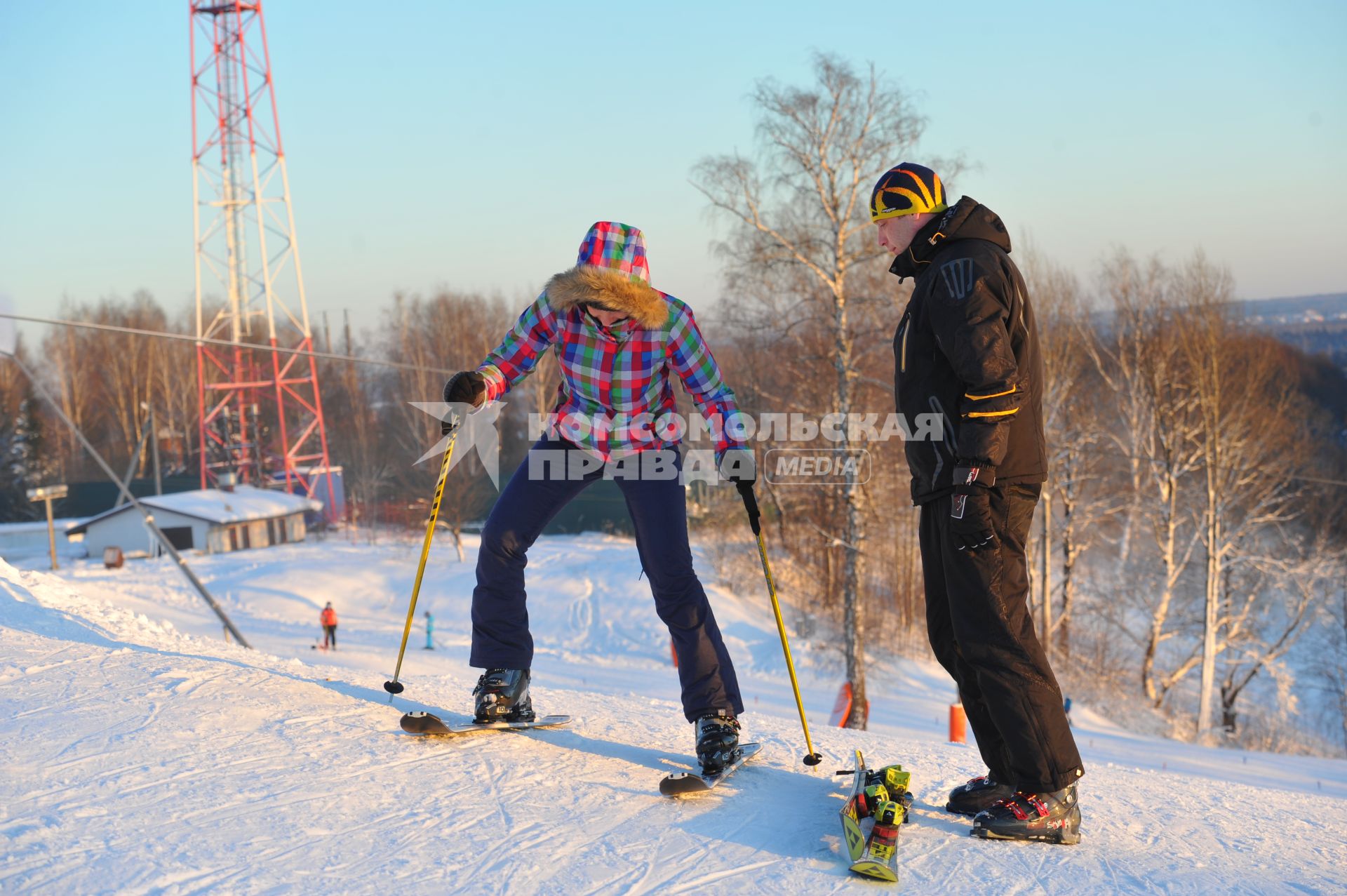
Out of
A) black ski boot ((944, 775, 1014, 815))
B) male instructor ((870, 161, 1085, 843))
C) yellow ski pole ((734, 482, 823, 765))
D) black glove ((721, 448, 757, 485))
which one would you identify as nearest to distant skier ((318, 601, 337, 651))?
yellow ski pole ((734, 482, 823, 765))

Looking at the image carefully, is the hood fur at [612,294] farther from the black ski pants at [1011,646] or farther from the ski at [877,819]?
the ski at [877,819]

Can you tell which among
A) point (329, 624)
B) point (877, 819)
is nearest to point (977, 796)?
point (877, 819)

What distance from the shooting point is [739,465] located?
10.1ft

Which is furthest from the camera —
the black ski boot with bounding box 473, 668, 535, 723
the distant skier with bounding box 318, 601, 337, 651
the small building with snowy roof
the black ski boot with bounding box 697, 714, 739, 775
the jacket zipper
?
the small building with snowy roof

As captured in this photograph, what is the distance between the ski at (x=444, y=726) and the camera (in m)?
3.23

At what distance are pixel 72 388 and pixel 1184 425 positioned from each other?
4427 cm

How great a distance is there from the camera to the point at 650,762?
3.21 metres

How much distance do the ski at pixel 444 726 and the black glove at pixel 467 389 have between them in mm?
975

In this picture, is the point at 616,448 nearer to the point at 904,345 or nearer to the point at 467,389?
the point at 467,389

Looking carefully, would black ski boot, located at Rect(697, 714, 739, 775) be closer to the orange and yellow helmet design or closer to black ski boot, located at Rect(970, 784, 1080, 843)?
black ski boot, located at Rect(970, 784, 1080, 843)

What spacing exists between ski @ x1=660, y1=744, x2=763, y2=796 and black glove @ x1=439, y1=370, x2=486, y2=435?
1336mm

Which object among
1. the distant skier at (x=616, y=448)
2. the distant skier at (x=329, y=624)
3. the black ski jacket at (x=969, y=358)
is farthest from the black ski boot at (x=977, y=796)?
the distant skier at (x=329, y=624)

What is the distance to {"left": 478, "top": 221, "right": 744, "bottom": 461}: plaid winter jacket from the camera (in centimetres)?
313

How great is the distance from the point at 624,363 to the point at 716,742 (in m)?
1.25
